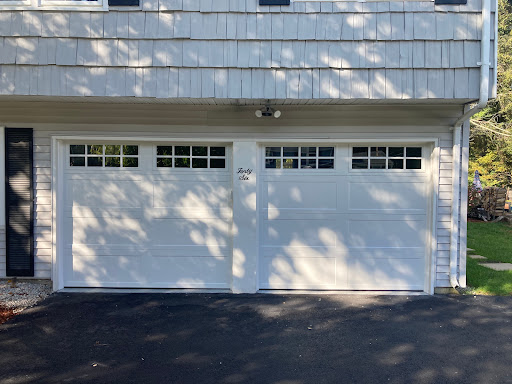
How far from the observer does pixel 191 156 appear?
5.60 metres

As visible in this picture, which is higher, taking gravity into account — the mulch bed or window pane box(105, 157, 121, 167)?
window pane box(105, 157, 121, 167)

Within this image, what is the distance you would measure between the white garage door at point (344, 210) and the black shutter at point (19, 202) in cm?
306

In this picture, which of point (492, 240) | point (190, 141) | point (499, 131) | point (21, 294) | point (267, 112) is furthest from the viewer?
point (499, 131)

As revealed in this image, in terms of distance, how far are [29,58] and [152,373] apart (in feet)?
Result: 12.4

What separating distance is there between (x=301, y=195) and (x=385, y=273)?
5.04 ft

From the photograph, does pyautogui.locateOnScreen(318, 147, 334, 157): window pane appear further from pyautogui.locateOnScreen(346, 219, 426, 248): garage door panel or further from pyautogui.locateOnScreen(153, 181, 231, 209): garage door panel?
pyautogui.locateOnScreen(153, 181, 231, 209): garage door panel

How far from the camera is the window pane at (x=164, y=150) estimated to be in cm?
558

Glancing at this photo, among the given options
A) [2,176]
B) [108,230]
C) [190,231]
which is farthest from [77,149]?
[190,231]

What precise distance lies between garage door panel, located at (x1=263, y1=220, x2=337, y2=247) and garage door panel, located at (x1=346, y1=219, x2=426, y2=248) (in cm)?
27

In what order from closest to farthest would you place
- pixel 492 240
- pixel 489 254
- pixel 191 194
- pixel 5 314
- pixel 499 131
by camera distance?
pixel 5 314 < pixel 191 194 < pixel 489 254 < pixel 492 240 < pixel 499 131

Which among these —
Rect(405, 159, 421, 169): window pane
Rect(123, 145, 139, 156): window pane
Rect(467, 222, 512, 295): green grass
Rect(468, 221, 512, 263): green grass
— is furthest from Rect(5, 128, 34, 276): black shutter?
Rect(468, 221, 512, 263): green grass

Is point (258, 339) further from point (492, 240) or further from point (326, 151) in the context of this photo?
point (492, 240)

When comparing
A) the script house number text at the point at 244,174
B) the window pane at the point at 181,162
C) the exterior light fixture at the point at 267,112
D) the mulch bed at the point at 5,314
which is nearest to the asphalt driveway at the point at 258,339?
the mulch bed at the point at 5,314

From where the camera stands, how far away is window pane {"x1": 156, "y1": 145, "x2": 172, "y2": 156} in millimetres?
5582
